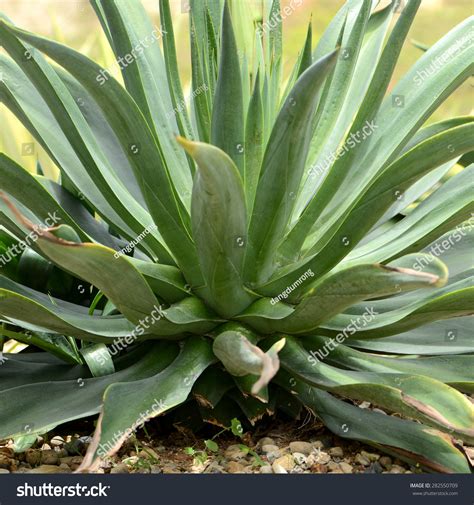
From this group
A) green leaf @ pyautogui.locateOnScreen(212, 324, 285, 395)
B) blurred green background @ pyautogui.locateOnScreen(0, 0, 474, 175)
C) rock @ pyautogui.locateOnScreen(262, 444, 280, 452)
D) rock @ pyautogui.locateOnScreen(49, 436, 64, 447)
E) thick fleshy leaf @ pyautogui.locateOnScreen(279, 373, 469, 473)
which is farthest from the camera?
blurred green background @ pyautogui.locateOnScreen(0, 0, 474, 175)

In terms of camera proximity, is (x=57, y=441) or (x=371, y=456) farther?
(x=57, y=441)

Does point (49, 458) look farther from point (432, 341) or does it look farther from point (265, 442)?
point (432, 341)

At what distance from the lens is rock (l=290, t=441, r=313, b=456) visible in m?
1.38

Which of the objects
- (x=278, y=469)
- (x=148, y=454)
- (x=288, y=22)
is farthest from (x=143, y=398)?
(x=288, y=22)

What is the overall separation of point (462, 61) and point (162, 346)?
0.81 meters

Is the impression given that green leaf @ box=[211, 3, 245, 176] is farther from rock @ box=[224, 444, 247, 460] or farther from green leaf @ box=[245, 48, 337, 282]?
rock @ box=[224, 444, 247, 460]

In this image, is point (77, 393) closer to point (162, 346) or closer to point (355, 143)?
point (162, 346)

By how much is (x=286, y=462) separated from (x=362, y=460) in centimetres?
14

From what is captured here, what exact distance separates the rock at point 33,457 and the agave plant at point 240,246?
0.09 metres

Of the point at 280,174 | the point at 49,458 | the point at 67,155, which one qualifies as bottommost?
the point at 49,458

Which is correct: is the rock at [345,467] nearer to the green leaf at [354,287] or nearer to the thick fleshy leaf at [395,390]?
the thick fleshy leaf at [395,390]

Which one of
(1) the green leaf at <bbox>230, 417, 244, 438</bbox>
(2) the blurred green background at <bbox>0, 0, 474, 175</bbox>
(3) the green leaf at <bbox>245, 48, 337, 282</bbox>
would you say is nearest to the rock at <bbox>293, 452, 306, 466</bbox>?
(1) the green leaf at <bbox>230, 417, 244, 438</bbox>

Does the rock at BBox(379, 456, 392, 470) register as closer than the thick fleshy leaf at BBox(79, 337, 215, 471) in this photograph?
No

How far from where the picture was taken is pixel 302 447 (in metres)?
1.39
